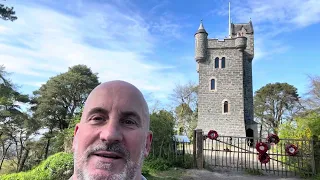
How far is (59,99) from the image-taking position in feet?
75.8

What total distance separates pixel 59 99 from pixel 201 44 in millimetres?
13925

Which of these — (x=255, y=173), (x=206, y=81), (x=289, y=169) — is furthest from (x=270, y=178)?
(x=206, y=81)

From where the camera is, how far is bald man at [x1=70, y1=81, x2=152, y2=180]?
0.82 metres

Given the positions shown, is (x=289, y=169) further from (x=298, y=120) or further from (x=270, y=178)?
(x=298, y=120)

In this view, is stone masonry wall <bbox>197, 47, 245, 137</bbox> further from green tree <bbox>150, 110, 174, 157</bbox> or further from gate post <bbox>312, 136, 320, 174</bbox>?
gate post <bbox>312, 136, 320, 174</bbox>

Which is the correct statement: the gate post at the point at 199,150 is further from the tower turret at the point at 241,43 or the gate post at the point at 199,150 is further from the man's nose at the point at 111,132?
the tower turret at the point at 241,43

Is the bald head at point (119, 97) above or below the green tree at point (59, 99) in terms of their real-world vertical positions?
below

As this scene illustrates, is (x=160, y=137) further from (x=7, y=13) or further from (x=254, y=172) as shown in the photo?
(x=7, y=13)

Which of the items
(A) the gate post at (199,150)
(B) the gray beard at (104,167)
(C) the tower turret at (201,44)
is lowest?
(A) the gate post at (199,150)

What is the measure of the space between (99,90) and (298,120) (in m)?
11.8

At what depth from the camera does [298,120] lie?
35.8 feet

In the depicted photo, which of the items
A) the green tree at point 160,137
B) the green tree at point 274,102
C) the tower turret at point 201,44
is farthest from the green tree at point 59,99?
the green tree at point 274,102

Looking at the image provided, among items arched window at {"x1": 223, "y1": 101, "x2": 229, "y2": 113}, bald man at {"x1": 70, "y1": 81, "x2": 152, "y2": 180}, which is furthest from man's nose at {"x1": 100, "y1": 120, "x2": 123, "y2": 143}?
arched window at {"x1": 223, "y1": 101, "x2": 229, "y2": 113}

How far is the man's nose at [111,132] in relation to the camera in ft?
2.73
